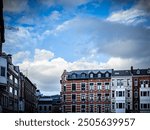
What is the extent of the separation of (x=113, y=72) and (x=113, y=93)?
70cm

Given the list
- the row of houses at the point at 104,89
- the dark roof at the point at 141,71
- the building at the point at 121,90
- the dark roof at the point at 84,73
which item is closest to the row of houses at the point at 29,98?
the row of houses at the point at 104,89

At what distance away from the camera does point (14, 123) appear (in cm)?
294

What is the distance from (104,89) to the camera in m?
4.33

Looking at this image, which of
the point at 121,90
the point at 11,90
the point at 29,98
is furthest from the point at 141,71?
the point at 11,90

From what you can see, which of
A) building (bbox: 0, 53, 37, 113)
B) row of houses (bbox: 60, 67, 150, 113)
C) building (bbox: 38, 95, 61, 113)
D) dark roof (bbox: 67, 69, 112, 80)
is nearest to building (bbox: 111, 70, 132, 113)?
row of houses (bbox: 60, 67, 150, 113)

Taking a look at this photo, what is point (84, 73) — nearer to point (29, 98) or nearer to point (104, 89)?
point (104, 89)

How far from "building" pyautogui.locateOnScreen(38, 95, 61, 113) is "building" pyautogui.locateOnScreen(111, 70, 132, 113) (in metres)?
0.81

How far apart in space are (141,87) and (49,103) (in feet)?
4.66

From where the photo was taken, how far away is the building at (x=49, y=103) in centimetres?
377

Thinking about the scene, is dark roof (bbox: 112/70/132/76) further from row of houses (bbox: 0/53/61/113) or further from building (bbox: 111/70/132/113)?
row of houses (bbox: 0/53/61/113)

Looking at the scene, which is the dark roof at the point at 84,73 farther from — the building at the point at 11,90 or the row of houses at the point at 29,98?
the building at the point at 11,90

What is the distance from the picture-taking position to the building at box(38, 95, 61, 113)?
377 centimetres

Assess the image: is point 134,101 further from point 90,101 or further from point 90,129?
point 90,129

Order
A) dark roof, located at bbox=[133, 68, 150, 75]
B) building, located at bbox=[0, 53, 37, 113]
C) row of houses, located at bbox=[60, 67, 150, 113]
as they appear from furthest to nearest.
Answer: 1. building, located at bbox=[0, 53, 37, 113]
2. row of houses, located at bbox=[60, 67, 150, 113]
3. dark roof, located at bbox=[133, 68, 150, 75]
